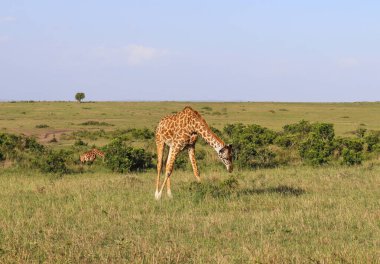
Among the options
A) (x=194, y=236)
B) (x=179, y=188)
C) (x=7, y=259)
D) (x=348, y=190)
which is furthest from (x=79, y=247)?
(x=348, y=190)

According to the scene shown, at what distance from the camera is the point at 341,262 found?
22.9 feet

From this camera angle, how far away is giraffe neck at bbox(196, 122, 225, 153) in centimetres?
1293

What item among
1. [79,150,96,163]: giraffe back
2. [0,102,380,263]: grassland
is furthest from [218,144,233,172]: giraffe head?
[79,150,96,163]: giraffe back

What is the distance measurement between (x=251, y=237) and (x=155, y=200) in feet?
13.2

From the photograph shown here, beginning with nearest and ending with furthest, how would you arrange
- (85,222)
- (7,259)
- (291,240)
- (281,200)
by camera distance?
(7,259)
(291,240)
(85,222)
(281,200)

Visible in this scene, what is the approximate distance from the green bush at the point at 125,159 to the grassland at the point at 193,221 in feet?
10.8

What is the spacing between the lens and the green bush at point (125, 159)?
19281mm

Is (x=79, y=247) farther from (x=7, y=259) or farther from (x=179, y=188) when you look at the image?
(x=179, y=188)

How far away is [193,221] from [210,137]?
11.2 feet

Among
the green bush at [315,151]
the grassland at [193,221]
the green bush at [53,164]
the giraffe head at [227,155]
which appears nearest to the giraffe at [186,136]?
the giraffe head at [227,155]

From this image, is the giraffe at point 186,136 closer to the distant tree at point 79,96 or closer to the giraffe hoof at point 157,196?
the giraffe hoof at point 157,196

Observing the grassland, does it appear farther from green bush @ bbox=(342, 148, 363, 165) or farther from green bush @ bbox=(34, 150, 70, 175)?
green bush @ bbox=(342, 148, 363, 165)

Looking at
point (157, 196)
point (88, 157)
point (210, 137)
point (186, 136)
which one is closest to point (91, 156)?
point (88, 157)

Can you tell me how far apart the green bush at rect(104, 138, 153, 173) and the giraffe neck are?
6.52m
